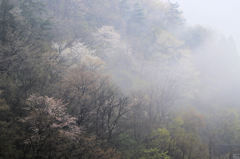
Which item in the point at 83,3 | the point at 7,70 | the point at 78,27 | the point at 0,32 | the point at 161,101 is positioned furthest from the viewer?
the point at 83,3

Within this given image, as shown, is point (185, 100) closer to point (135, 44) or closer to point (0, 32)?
point (135, 44)

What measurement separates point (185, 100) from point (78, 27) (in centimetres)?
3104

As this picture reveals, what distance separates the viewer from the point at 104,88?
83.0 feet

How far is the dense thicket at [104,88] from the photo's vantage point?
671 inches

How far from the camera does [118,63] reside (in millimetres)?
44125

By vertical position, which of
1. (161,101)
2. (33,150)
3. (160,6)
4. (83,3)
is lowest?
(33,150)

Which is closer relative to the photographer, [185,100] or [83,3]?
[185,100]

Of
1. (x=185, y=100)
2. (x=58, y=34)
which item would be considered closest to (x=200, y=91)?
(x=185, y=100)

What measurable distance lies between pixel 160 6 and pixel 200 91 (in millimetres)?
34799

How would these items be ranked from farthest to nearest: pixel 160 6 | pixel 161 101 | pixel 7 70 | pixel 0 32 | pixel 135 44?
pixel 160 6
pixel 135 44
pixel 161 101
pixel 0 32
pixel 7 70

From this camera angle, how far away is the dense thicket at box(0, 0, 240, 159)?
1705 centimetres

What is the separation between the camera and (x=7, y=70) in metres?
21.5

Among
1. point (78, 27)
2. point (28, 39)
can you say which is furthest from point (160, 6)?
point (28, 39)

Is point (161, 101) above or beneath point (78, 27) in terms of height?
beneath
